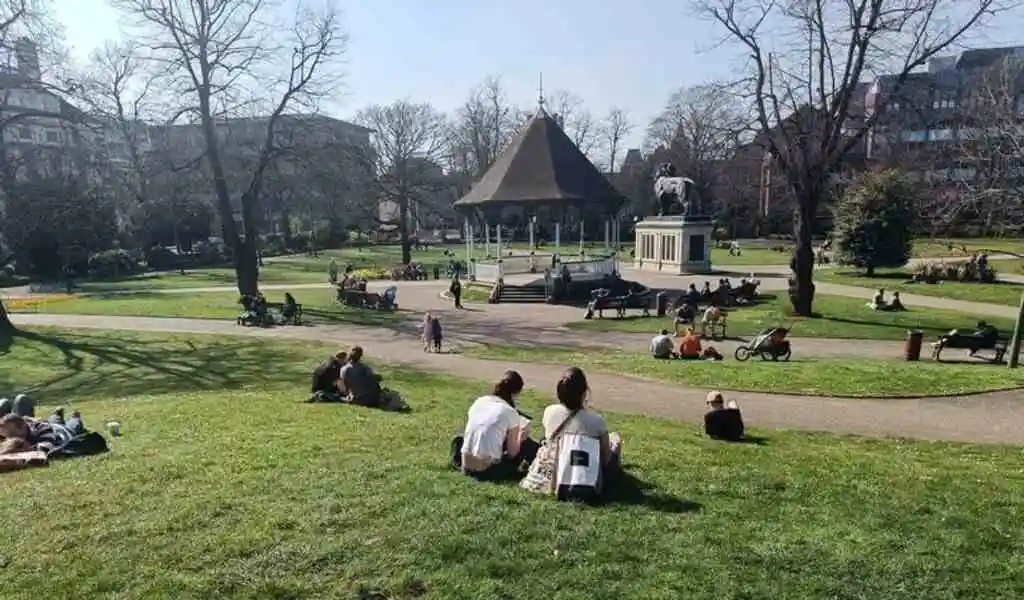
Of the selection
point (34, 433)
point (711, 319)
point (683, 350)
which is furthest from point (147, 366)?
point (711, 319)

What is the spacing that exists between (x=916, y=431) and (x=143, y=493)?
10.8 meters

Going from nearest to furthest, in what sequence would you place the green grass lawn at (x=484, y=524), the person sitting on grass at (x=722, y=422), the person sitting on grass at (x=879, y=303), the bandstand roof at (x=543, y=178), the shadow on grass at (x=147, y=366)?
the green grass lawn at (x=484, y=524)
the person sitting on grass at (x=722, y=422)
the shadow on grass at (x=147, y=366)
the person sitting on grass at (x=879, y=303)
the bandstand roof at (x=543, y=178)

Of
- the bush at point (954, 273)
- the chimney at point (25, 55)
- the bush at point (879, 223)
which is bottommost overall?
the bush at point (954, 273)

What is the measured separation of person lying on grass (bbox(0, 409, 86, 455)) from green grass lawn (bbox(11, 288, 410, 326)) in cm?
1846

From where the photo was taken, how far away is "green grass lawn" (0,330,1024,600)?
5176 millimetres

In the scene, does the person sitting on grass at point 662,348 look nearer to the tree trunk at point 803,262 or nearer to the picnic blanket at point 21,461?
the tree trunk at point 803,262

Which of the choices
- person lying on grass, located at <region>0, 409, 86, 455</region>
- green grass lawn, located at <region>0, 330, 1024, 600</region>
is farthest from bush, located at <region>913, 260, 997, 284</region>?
person lying on grass, located at <region>0, 409, 86, 455</region>

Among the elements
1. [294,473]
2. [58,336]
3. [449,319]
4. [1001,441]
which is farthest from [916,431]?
[58,336]

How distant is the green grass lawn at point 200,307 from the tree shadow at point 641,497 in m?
21.2

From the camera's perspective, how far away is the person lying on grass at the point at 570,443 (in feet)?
21.5

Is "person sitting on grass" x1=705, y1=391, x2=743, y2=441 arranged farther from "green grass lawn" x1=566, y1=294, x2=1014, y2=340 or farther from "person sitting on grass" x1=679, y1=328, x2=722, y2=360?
"green grass lawn" x1=566, y1=294, x2=1014, y2=340

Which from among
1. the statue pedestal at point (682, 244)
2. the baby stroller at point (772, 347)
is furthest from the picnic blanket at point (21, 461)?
the statue pedestal at point (682, 244)

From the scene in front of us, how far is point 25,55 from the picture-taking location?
2166 centimetres

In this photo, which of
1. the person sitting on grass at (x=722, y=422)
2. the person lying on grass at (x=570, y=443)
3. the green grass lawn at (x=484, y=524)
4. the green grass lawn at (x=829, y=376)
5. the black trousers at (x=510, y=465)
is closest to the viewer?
the green grass lawn at (x=484, y=524)
